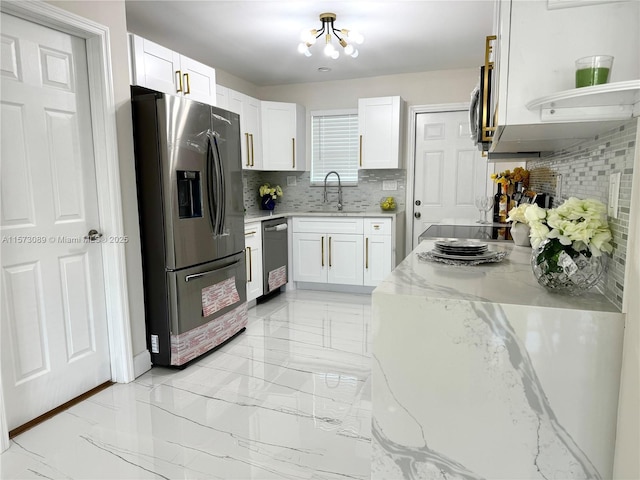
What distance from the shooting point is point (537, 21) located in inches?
44.9

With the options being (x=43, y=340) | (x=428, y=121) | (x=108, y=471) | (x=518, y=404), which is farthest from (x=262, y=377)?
(x=428, y=121)

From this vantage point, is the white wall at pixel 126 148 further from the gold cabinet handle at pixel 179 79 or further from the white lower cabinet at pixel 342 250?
the white lower cabinet at pixel 342 250

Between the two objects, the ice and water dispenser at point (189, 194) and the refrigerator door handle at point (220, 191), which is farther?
the refrigerator door handle at point (220, 191)

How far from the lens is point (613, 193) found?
1.15m

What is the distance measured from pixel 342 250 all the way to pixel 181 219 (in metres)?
2.30

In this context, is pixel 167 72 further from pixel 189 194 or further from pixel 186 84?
pixel 189 194

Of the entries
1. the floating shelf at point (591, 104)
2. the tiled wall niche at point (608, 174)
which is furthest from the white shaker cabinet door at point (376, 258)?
the floating shelf at point (591, 104)

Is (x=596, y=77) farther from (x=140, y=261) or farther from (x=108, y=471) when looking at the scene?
(x=140, y=261)

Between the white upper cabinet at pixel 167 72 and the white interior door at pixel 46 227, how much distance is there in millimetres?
390

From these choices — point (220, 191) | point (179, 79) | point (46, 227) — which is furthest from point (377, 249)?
point (46, 227)

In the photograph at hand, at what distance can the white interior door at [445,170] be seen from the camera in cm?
476

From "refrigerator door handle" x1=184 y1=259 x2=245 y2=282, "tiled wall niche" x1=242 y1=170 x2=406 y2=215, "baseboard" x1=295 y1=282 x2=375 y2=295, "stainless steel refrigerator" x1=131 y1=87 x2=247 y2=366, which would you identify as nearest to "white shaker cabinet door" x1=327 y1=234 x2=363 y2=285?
"baseboard" x1=295 y1=282 x2=375 y2=295

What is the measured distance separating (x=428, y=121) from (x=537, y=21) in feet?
12.6

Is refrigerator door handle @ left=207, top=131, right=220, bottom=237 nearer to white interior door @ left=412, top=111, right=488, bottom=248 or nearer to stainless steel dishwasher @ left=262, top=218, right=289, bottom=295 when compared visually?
stainless steel dishwasher @ left=262, top=218, right=289, bottom=295
